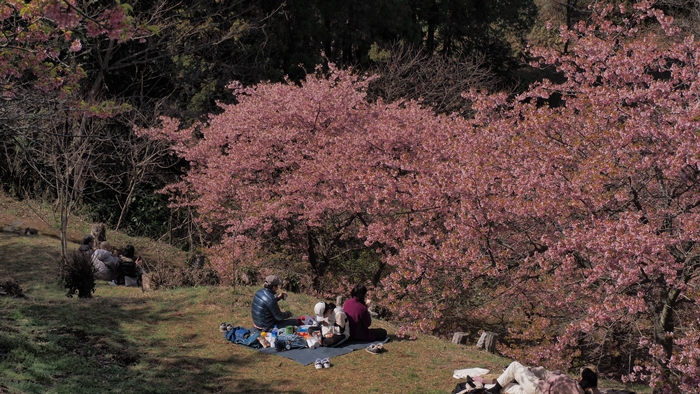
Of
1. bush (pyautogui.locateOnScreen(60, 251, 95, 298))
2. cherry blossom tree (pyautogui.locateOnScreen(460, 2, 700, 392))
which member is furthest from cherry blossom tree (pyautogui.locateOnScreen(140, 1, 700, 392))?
bush (pyautogui.locateOnScreen(60, 251, 95, 298))

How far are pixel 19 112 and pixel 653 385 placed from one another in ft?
30.0

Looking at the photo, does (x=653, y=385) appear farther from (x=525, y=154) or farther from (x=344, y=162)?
(x=344, y=162)

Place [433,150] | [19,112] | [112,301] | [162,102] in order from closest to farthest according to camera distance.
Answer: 1. [19,112]
2. [112,301]
3. [433,150]
4. [162,102]

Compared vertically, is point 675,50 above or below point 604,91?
above

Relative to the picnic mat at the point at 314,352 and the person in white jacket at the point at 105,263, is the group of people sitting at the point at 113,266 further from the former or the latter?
the picnic mat at the point at 314,352

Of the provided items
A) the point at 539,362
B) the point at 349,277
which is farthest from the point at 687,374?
the point at 349,277

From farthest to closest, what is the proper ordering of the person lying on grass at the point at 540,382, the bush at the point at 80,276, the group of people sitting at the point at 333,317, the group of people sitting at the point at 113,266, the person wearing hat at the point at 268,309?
the group of people sitting at the point at 113,266, the bush at the point at 80,276, the person wearing hat at the point at 268,309, the group of people sitting at the point at 333,317, the person lying on grass at the point at 540,382

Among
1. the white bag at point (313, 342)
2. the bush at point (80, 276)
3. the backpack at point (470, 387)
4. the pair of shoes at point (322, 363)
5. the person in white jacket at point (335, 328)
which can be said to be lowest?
the backpack at point (470, 387)

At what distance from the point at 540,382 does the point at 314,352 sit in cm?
339

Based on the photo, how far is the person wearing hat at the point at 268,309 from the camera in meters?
10.3

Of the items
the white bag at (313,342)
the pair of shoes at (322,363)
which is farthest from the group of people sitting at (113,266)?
the pair of shoes at (322,363)

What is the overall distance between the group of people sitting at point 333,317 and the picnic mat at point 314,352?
0.09 m

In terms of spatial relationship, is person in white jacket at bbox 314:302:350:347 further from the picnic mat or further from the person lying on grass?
the person lying on grass

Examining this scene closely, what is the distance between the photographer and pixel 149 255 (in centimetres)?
1872
